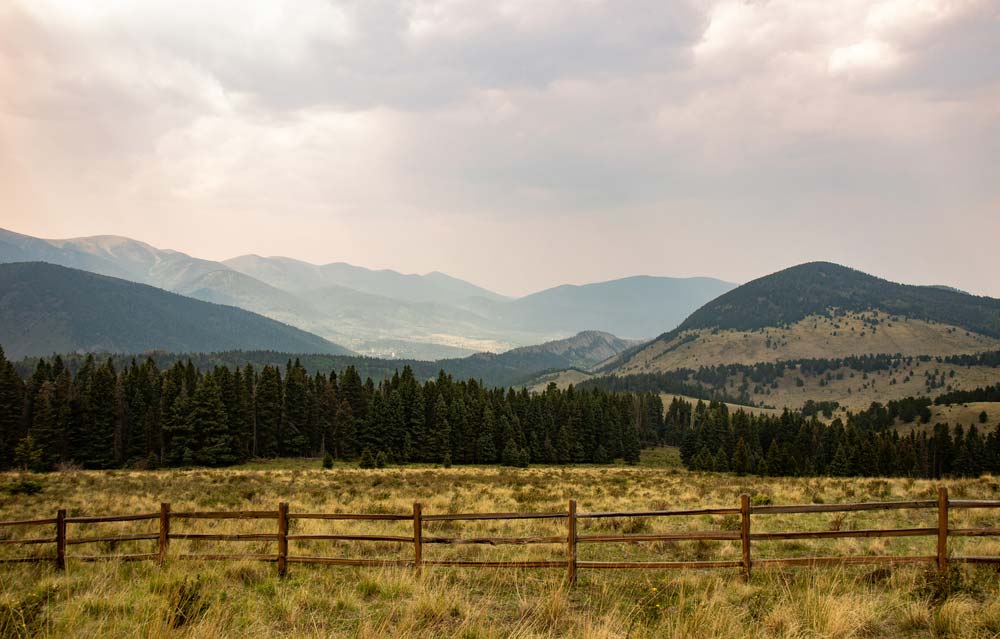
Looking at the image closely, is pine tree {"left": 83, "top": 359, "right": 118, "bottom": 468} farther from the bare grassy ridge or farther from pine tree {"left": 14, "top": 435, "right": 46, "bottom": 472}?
the bare grassy ridge

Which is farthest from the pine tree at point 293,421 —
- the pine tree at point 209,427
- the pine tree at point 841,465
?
the pine tree at point 841,465

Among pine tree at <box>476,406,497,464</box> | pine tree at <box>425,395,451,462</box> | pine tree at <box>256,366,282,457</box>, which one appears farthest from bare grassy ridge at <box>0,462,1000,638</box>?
pine tree at <box>476,406,497,464</box>

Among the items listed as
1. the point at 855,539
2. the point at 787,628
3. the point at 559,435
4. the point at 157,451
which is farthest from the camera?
the point at 559,435

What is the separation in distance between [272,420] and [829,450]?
105 m

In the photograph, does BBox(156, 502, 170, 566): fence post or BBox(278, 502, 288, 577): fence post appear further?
BBox(156, 502, 170, 566): fence post

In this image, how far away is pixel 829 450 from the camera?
106125 millimetres

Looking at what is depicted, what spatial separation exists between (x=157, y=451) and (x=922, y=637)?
97078 millimetres

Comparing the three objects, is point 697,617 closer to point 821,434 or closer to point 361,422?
point 361,422

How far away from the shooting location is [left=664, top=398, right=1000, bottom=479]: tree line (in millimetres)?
86125

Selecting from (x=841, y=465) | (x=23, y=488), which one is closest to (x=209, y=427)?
(x=23, y=488)

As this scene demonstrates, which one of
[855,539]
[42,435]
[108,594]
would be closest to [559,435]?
[42,435]

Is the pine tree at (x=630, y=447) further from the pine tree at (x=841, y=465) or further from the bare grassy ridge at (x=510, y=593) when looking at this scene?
the bare grassy ridge at (x=510, y=593)

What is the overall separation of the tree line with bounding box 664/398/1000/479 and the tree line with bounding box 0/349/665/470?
21.1 metres

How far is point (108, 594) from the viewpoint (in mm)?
11055
